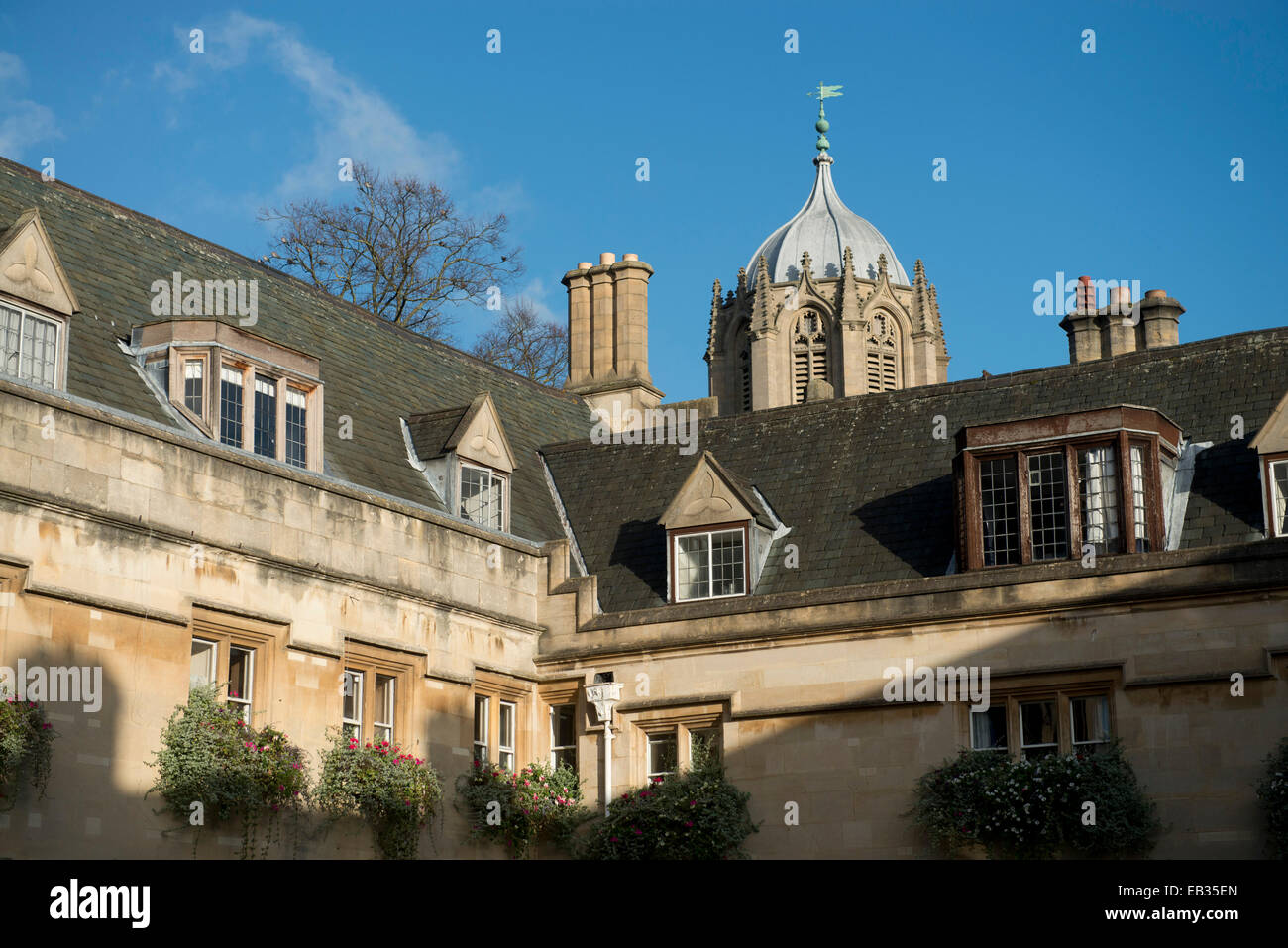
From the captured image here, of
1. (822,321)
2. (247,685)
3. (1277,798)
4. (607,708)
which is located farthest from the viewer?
(822,321)

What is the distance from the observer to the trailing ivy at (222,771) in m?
20.3

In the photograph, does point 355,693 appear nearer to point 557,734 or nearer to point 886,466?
point 557,734

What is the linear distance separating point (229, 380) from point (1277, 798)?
1284 cm

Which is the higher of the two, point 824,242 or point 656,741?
point 824,242

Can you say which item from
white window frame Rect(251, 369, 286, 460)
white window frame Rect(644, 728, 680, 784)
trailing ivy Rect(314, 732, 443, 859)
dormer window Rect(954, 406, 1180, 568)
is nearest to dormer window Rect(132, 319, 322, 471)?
white window frame Rect(251, 369, 286, 460)

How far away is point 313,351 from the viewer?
26703 millimetres

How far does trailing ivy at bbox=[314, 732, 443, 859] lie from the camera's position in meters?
22.2

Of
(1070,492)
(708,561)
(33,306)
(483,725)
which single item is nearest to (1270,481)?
(1070,492)

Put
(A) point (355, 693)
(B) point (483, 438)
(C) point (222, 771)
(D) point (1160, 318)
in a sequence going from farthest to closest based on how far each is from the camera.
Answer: (D) point (1160, 318)
(B) point (483, 438)
(A) point (355, 693)
(C) point (222, 771)

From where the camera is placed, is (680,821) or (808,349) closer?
(680,821)

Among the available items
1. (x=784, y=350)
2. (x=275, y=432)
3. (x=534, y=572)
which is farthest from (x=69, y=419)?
(x=784, y=350)

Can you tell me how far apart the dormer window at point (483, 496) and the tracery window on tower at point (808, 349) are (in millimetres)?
52796

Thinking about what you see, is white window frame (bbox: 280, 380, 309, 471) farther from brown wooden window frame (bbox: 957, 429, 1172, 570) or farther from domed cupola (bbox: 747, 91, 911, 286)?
domed cupola (bbox: 747, 91, 911, 286)
